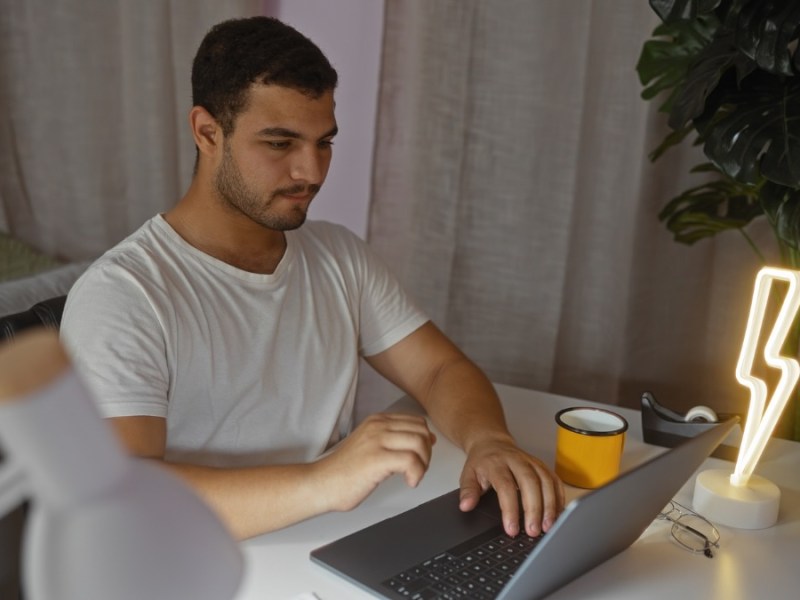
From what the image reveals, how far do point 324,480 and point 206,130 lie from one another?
595 millimetres

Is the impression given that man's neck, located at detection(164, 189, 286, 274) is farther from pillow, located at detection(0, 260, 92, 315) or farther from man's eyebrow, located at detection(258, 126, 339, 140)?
pillow, located at detection(0, 260, 92, 315)

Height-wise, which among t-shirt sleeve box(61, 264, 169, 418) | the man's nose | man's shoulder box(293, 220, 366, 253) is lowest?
t-shirt sleeve box(61, 264, 169, 418)

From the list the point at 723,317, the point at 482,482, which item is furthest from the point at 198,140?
the point at 723,317

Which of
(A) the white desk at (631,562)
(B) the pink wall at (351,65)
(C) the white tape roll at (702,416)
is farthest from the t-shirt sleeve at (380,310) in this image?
(B) the pink wall at (351,65)

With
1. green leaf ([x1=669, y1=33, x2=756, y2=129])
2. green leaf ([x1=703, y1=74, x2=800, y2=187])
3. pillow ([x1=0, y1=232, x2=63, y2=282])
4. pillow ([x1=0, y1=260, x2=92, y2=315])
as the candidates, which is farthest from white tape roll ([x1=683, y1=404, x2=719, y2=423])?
pillow ([x1=0, y1=232, x2=63, y2=282])

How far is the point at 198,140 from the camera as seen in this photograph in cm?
140

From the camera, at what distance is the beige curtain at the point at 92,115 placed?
2.15 m

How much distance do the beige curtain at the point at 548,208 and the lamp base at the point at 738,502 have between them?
936 millimetres

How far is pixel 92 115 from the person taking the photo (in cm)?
224

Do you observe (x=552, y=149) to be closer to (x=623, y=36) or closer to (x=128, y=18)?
(x=623, y=36)

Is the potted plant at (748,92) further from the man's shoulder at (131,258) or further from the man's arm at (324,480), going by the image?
the man's shoulder at (131,258)

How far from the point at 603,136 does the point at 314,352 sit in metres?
0.94

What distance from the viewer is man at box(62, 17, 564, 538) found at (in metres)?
1.10

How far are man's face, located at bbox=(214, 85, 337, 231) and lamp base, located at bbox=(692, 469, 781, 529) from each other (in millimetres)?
684
